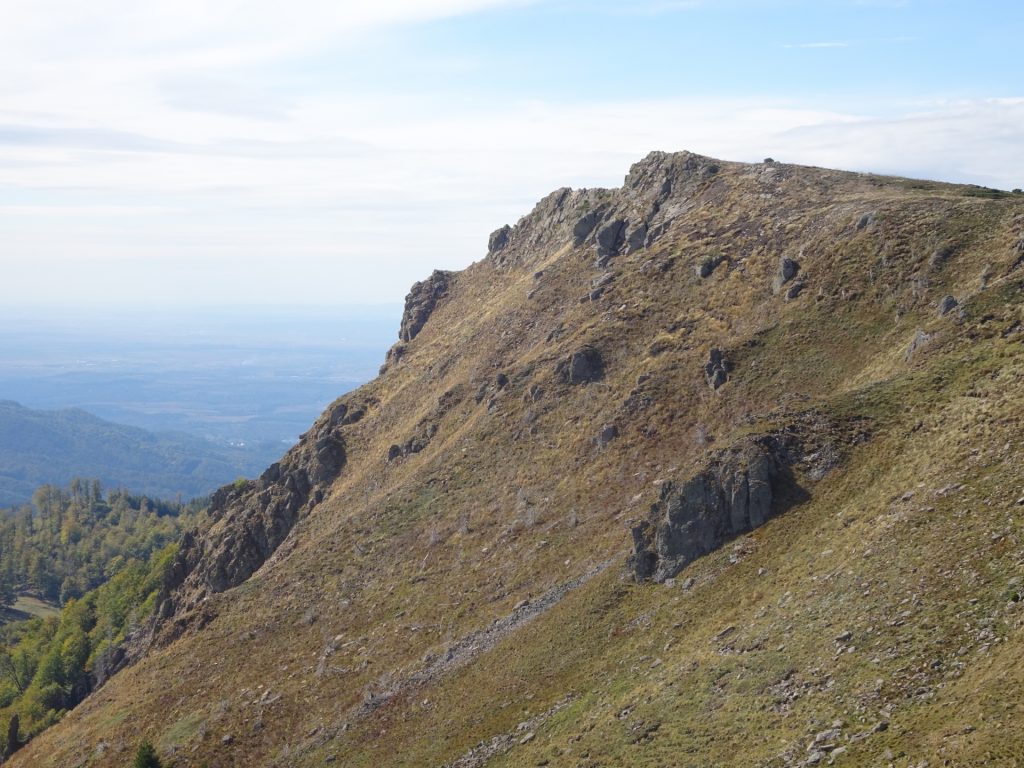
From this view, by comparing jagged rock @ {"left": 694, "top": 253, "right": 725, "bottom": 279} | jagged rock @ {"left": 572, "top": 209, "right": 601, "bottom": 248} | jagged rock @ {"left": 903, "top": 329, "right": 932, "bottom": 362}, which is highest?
jagged rock @ {"left": 572, "top": 209, "right": 601, "bottom": 248}

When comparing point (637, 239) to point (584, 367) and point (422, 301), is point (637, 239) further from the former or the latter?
point (422, 301)

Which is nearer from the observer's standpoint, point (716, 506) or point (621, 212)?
point (716, 506)

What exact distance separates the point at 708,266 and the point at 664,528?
38501 mm

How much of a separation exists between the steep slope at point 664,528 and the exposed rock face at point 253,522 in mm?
429

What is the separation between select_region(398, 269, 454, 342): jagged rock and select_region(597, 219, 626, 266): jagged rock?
3589 cm

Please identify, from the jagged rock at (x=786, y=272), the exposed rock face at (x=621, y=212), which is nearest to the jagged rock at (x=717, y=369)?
the jagged rock at (x=786, y=272)

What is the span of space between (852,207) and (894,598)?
173ft

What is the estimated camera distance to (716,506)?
5559cm

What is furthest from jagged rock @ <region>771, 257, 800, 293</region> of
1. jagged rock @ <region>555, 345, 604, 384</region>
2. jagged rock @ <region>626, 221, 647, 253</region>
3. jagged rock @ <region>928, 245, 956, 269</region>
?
jagged rock @ <region>626, 221, 647, 253</region>

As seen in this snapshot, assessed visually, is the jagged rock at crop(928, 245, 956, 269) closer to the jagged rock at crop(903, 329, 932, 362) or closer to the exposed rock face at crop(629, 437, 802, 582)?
the jagged rock at crop(903, 329, 932, 362)

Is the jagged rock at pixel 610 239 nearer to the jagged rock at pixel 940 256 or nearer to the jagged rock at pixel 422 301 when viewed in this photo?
the jagged rock at pixel 422 301

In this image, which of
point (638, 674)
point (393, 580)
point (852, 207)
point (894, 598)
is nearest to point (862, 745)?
point (894, 598)

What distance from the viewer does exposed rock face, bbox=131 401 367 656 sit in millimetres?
97812

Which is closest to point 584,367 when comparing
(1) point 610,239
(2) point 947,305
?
(1) point 610,239
